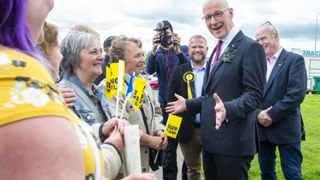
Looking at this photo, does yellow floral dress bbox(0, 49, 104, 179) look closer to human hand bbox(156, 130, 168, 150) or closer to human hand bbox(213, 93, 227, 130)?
human hand bbox(213, 93, 227, 130)

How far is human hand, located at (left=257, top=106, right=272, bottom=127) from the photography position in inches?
159

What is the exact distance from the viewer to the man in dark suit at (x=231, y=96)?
9.45ft

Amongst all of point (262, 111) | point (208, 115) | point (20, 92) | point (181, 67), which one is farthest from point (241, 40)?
point (20, 92)

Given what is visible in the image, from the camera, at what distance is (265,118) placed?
4055 millimetres

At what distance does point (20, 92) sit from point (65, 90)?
1649 mm

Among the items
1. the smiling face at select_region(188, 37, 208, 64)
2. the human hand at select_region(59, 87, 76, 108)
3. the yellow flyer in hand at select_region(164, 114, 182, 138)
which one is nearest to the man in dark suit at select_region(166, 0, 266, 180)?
the yellow flyer in hand at select_region(164, 114, 182, 138)

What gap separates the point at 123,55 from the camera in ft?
11.9

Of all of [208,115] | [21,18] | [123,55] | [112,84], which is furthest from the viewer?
[123,55]

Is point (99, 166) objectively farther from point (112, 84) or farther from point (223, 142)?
point (223, 142)

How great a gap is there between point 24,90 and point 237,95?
8.00 feet

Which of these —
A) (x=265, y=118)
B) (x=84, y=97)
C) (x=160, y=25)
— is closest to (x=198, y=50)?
(x=160, y=25)

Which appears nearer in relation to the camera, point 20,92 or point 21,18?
point 20,92

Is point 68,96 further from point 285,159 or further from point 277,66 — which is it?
point 285,159

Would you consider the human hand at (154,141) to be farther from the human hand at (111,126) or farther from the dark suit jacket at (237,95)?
the human hand at (111,126)
